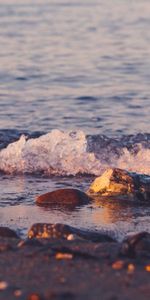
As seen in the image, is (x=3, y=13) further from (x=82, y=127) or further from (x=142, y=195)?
(x=142, y=195)

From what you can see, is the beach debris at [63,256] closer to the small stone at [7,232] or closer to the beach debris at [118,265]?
the beach debris at [118,265]

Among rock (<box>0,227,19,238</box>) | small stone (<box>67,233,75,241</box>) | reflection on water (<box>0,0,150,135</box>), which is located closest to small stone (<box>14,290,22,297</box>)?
small stone (<box>67,233,75,241</box>)

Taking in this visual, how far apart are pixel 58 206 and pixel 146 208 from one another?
0.70m

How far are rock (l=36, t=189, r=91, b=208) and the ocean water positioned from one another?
0.35 ft

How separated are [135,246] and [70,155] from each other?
3.91 metres

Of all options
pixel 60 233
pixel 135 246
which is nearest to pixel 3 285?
pixel 135 246

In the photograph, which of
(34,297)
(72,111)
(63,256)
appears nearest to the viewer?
(34,297)

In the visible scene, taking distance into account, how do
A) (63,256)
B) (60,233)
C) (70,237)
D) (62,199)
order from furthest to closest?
(62,199) → (60,233) → (70,237) → (63,256)

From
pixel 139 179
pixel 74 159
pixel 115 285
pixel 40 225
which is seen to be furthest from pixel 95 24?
pixel 115 285

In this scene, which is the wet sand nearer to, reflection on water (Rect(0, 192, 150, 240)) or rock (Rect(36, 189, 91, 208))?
reflection on water (Rect(0, 192, 150, 240))

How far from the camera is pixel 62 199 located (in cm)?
757

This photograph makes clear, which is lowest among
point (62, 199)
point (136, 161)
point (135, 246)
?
point (135, 246)

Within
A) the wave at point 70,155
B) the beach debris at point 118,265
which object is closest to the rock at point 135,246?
the beach debris at point 118,265

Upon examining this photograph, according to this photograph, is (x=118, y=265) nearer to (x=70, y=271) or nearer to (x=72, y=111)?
(x=70, y=271)
